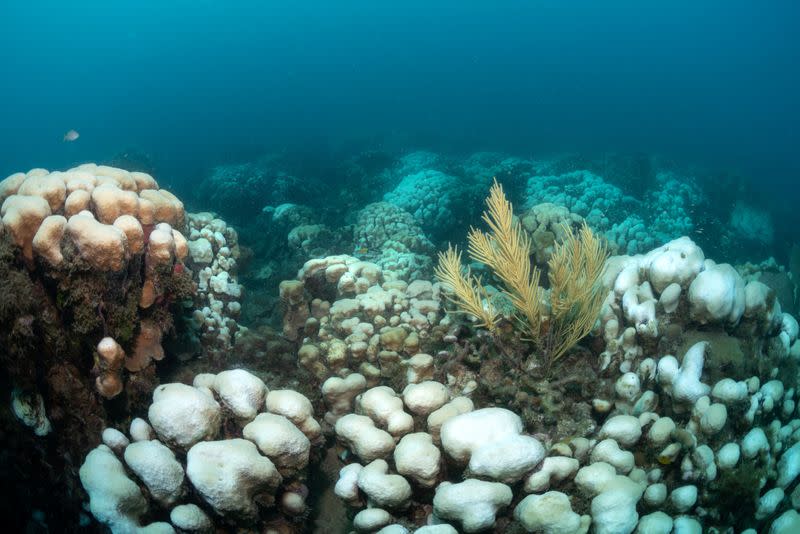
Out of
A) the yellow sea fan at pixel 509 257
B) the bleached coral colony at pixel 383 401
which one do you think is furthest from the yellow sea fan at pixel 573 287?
the bleached coral colony at pixel 383 401

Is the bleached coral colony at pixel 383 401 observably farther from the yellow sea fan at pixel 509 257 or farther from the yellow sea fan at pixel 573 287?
the yellow sea fan at pixel 509 257

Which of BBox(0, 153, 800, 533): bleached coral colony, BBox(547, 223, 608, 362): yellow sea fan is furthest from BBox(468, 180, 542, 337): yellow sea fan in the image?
BBox(0, 153, 800, 533): bleached coral colony

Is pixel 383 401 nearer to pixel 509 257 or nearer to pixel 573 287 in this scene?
pixel 509 257

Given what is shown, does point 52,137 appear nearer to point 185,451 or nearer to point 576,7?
point 185,451

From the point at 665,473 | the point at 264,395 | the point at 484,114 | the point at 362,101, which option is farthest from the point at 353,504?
the point at 362,101

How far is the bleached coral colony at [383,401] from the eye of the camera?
2.50m

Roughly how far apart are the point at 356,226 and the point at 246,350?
4.97 m

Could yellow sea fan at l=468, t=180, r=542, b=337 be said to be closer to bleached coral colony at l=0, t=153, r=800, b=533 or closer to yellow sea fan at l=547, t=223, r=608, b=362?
yellow sea fan at l=547, t=223, r=608, b=362

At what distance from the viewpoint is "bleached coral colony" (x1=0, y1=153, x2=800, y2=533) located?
250 cm

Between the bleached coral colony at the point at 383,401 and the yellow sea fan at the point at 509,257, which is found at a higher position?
the yellow sea fan at the point at 509,257

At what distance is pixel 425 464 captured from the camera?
104 inches

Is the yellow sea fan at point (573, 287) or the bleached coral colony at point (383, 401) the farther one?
the yellow sea fan at point (573, 287)

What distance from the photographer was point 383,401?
3.12 metres

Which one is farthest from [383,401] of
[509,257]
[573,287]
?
[573,287]
